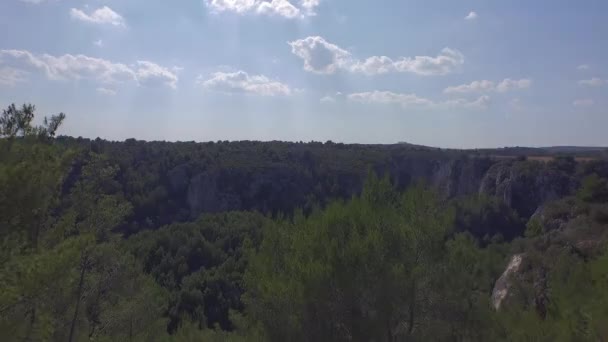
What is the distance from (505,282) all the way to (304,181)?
4248 centimetres

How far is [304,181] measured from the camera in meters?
54.7

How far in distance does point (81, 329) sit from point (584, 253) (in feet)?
33.0

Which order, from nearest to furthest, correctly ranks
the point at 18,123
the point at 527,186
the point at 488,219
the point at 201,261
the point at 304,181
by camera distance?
1. the point at 18,123
2. the point at 488,219
3. the point at 201,261
4. the point at 527,186
5. the point at 304,181

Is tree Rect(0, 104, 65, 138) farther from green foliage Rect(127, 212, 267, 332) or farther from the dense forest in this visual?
green foliage Rect(127, 212, 267, 332)

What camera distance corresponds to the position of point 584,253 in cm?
1208

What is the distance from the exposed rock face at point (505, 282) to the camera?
461 inches

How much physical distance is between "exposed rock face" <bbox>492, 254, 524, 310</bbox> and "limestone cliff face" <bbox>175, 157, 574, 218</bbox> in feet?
89.2

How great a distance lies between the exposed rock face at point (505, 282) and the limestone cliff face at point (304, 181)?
1070 inches

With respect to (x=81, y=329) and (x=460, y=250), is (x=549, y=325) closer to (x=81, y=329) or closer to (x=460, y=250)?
(x=460, y=250)

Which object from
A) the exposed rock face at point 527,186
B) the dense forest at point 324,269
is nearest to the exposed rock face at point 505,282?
the dense forest at point 324,269

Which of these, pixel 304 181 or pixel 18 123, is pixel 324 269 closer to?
pixel 18 123

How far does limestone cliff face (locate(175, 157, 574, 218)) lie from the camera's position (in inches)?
1698

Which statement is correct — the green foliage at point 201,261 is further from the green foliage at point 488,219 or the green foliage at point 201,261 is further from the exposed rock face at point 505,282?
the exposed rock face at point 505,282

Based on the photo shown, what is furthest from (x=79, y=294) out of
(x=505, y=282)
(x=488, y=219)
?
(x=488, y=219)
